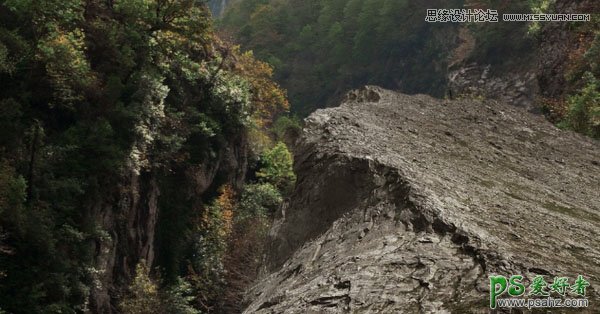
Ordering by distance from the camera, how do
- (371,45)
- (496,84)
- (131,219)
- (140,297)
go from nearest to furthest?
(140,297)
(131,219)
(496,84)
(371,45)

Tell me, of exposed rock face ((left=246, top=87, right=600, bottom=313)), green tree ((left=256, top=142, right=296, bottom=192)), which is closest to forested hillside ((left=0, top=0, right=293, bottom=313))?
green tree ((left=256, top=142, right=296, bottom=192))

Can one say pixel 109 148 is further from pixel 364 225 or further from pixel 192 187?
pixel 364 225

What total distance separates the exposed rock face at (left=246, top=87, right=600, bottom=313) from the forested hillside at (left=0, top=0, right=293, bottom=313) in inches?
383

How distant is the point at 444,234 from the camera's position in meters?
5.84

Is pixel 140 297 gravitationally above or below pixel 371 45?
below

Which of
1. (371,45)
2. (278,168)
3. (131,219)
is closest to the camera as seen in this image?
(131,219)

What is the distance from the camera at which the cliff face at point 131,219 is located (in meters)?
19.7

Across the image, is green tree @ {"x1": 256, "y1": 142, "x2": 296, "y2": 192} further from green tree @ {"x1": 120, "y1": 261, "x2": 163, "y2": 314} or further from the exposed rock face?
the exposed rock face

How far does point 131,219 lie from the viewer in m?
22.4

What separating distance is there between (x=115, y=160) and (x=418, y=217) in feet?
49.6

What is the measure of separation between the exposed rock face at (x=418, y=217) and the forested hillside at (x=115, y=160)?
9.73 metres

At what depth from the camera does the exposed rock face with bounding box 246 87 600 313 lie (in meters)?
5.18

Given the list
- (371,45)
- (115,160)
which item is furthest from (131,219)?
(371,45)

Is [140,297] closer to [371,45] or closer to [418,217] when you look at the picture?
[418,217]
